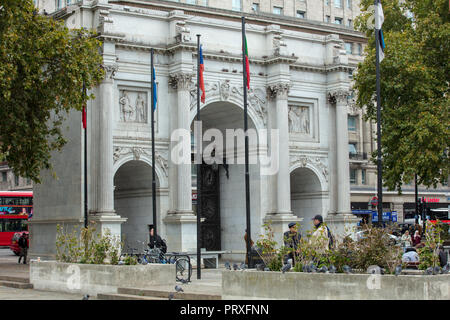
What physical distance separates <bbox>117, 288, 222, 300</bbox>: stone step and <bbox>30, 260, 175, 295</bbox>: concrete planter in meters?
0.41

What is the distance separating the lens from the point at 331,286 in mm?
15750

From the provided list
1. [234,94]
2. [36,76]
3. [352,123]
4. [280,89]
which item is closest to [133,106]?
[234,94]

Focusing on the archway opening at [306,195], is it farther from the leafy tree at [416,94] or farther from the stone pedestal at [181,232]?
the stone pedestal at [181,232]

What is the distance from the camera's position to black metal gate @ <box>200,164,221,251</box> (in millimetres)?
42781

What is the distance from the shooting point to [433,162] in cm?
4144

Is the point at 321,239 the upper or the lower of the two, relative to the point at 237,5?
lower

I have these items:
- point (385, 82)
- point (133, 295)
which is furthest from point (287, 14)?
point (133, 295)

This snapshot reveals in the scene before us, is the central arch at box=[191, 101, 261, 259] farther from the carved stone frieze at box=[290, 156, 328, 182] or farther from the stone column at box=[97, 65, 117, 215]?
the stone column at box=[97, 65, 117, 215]

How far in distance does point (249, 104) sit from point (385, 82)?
8080mm

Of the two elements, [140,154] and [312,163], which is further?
[312,163]

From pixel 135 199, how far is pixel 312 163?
10077 mm

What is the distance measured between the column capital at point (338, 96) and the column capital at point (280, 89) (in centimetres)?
355

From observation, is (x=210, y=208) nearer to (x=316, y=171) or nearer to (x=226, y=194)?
A: (x=226, y=194)
